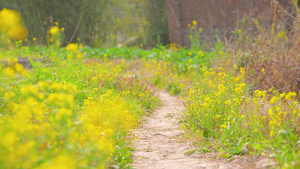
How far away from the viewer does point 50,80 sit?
488cm

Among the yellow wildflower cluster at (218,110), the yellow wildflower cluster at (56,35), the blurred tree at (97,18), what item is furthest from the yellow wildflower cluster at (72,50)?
the blurred tree at (97,18)

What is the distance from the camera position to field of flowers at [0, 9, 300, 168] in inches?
93.1

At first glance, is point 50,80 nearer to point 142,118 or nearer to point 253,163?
point 142,118

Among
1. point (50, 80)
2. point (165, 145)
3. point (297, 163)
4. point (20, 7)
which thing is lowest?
point (165, 145)

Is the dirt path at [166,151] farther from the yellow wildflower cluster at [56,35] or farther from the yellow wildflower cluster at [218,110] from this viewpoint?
the yellow wildflower cluster at [56,35]

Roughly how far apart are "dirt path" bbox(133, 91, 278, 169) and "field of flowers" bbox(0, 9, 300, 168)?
4.8 inches

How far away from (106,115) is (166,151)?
944 millimetres

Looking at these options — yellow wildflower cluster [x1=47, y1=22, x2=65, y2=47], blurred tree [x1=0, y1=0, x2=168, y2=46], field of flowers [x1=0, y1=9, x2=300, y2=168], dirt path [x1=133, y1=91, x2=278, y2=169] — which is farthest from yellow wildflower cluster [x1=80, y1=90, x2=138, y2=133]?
blurred tree [x1=0, y1=0, x2=168, y2=46]

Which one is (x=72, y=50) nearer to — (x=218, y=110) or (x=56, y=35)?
(x=56, y=35)

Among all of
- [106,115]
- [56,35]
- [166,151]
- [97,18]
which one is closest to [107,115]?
[106,115]

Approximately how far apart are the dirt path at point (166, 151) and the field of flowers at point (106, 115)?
0.12m

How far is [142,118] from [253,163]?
7.93 feet

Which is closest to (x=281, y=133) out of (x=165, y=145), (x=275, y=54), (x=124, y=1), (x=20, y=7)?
(x=165, y=145)

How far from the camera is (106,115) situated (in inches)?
165
